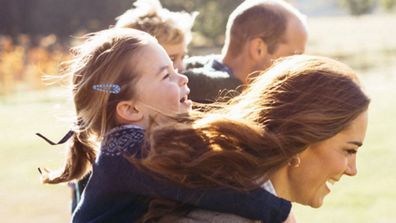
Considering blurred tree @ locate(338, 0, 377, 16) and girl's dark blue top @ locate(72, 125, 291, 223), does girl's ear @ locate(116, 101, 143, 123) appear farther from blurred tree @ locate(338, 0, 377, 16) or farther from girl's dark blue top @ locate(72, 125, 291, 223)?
blurred tree @ locate(338, 0, 377, 16)

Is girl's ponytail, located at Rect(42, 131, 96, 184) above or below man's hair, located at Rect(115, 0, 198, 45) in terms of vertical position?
above

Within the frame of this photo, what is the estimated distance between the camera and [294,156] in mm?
2023

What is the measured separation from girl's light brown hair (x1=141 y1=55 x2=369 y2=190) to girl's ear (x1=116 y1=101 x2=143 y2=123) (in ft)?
1.07

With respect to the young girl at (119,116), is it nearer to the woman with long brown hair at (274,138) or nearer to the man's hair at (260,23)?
the woman with long brown hair at (274,138)

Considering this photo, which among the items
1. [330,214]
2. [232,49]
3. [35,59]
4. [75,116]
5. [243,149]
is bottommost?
[35,59]

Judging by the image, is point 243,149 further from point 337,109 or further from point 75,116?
point 75,116

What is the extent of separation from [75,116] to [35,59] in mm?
20384

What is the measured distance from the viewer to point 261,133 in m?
1.97

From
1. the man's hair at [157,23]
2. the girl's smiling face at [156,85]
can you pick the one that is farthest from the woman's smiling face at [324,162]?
the man's hair at [157,23]

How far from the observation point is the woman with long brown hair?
6.46ft

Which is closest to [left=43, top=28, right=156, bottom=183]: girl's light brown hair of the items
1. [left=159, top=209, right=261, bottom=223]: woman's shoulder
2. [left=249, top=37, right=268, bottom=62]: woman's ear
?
[left=159, top=209, right=261, bottom=223]: woman's shoulder

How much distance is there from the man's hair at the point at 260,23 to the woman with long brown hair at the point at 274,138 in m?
2.24

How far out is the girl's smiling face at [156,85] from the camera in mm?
2418

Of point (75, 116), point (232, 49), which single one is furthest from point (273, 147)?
point (232, 49)
